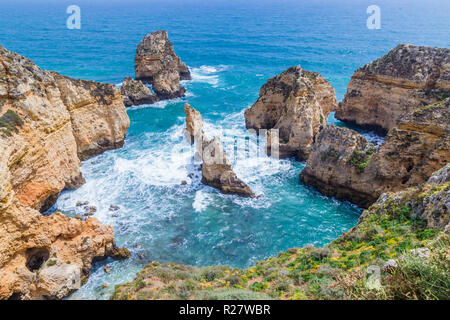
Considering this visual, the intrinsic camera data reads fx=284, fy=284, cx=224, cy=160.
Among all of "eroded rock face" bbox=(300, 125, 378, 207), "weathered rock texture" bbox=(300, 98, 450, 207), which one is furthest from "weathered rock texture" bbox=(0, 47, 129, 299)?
"weathered rock texture" bbox=(300, 98, 450, 207)

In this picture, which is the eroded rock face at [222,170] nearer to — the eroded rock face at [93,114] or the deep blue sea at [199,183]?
the deep blue sea at [199,183]

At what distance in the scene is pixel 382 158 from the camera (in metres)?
26.2

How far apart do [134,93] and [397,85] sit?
44210 millimetres

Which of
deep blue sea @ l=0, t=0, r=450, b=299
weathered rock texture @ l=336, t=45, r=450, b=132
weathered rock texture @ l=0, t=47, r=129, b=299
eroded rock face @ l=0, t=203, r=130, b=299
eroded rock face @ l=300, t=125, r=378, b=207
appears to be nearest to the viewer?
eroded rock face @ l=0, t=203, r=130, b=299

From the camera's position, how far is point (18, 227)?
1853 centimetres

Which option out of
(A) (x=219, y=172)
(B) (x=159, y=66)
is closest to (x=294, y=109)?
(A) (x=219, y=172)

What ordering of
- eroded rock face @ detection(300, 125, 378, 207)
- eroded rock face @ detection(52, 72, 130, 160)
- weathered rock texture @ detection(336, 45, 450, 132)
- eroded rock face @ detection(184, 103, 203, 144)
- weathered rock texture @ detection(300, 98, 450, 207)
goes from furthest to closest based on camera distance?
1. eroded rock face @ detection(184, 103, 203, 144)
2. weathered rock texture @ detection(336, 45, 450, 132)
3. eroded rock face @ detection(52, 72, 130, 160)
4. eroded rock face @ detection(300, 125, 378, 207)
5. weathered rock texture @ detection(300, 98, 450, 207)

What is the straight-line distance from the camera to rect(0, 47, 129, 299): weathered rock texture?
59.9ft

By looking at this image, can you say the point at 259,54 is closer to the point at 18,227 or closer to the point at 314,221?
the point at 314,221

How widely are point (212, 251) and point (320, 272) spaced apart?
1211cm

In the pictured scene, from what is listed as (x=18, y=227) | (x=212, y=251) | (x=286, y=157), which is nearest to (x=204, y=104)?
(x=286, y=157)

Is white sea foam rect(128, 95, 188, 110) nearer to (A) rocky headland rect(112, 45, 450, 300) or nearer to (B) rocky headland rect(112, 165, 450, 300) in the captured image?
(A) rocky headland rect(112, 45, 450, 300)

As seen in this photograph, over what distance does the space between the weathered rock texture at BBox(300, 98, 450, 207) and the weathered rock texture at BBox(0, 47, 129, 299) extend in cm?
2212

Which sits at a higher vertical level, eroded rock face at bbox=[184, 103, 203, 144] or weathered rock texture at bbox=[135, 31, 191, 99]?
weathered rock texture at bbox=[135, 31, 191, 99]
